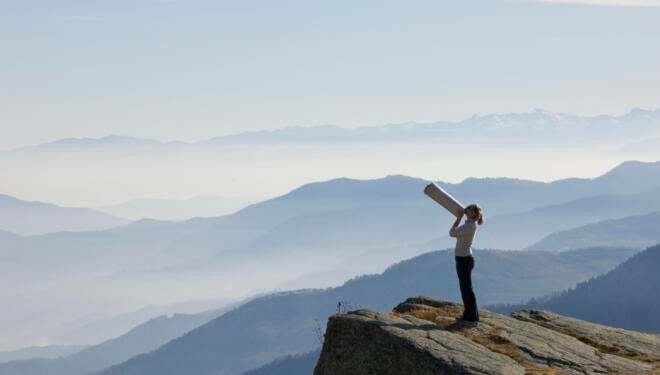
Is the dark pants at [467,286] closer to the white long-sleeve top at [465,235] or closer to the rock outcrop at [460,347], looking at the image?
the white long-sleeve top at [465,235]

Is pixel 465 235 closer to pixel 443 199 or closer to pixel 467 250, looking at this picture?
pixel 467 250

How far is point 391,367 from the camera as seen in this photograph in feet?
90.2

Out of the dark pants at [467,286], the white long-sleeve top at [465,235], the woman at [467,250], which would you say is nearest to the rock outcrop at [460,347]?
the dark pants at [467,286]

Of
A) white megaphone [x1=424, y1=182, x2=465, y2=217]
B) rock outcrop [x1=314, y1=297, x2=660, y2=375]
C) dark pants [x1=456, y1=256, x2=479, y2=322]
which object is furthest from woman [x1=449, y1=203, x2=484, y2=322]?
rock outcrop [x1=314, y1=297, x2=660, y2=375]

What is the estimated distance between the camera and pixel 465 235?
3123 centimetres

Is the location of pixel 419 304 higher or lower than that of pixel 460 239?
lower

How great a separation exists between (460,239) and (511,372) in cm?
612

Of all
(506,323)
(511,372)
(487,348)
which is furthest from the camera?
(506,323)

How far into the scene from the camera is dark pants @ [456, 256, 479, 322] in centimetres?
3190

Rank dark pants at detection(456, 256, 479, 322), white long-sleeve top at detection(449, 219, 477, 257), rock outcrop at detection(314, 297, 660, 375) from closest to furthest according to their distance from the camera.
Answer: rock outcrop at detection(314, 297, 660, 375) < white long-sleeve top at detection(449, 219, 477, 257) < dark pants at detection(456, 256, 479, 322)

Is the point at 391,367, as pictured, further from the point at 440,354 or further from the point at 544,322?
the point at 544,322

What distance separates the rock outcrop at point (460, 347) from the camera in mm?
27359

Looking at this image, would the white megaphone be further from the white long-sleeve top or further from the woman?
the white long-sleeve top

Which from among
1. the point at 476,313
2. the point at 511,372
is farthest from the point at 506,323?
the point at 511,372
